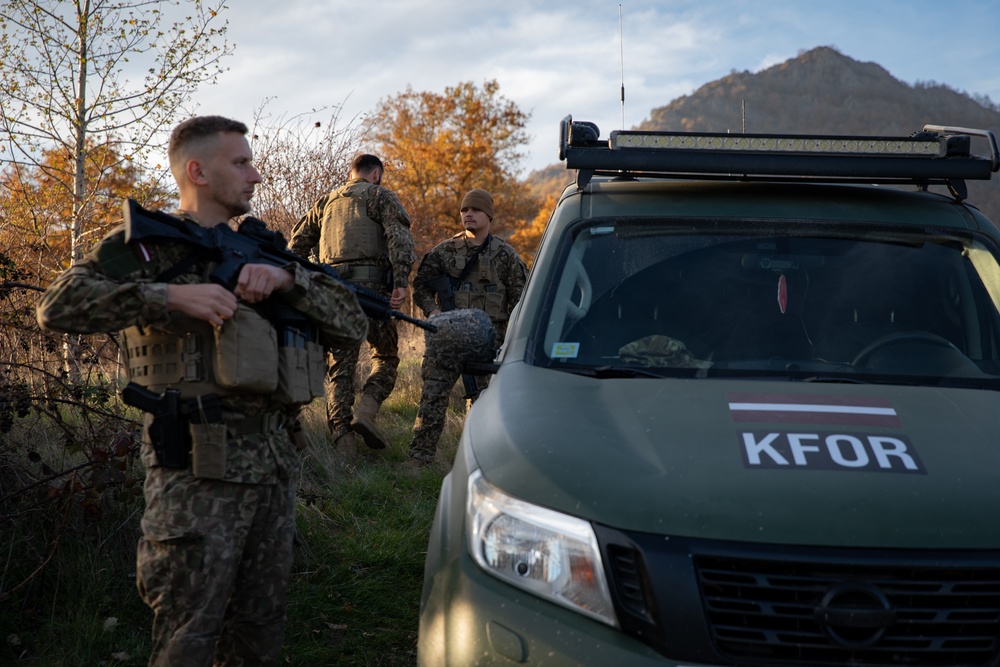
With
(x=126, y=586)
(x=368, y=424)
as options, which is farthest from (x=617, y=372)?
(x=368, y=424)

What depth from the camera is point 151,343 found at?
2.71 m

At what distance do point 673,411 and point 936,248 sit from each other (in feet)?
4.67

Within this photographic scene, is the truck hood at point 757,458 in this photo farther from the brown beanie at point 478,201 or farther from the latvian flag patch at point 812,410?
the brown beanie at point 478,201

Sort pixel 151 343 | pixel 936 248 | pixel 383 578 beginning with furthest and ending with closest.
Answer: pixel 383 578, pixel 936 248, pixel 151 343

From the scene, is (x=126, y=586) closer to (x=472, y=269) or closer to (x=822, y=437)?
(x=822, y=437)

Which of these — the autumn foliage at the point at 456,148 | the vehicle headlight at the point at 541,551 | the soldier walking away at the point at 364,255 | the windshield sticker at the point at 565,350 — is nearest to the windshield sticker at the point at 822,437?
the vehicle headlight at the point at 541,551

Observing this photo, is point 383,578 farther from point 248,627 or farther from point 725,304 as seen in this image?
point 725,304

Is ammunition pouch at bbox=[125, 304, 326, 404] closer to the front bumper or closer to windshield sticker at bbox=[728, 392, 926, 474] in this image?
the front bumper

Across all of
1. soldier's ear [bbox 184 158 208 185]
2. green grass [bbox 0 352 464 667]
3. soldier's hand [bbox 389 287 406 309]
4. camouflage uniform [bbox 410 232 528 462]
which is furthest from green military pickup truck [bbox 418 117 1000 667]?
camouflage uniform [bbox 410 232 528 462]

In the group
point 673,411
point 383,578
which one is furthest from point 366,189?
point 673,411

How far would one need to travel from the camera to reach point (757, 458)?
83.6 inches

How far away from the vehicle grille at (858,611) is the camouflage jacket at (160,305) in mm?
1456

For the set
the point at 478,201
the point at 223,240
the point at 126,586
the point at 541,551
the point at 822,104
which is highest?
the point at 822,104

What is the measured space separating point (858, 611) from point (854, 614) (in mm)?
11
